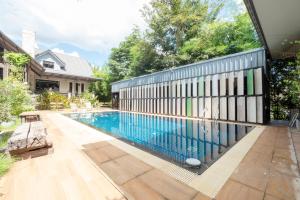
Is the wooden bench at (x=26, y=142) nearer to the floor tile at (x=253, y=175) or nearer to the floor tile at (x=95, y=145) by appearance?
the floor tile at (x=95, y=145)

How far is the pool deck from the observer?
6.32 feet

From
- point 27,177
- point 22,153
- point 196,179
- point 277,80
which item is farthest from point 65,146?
point 277,80

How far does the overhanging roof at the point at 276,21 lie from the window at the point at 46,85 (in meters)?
19.8

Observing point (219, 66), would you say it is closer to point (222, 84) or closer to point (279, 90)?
point (222, 84)

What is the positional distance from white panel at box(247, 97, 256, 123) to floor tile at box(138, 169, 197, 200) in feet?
21.6

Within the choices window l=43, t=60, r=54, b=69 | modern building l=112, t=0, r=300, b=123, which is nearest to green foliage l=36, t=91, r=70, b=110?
window l=43, t=60, r=54, b=69

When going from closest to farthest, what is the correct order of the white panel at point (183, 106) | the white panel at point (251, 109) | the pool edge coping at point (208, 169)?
the pool edge coping at point (208, 169)
the white panel at point (251, 109)
the white panel at point (183, 106)

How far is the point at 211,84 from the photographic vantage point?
8602 mm

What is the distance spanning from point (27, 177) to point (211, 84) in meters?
8.53

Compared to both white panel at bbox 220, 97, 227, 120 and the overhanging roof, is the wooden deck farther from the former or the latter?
white panel at bbox 220, 97, 227, 120

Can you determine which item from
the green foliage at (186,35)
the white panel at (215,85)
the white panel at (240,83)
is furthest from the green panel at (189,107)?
the green foliage at (186,35)

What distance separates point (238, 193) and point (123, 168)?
175 centimetres

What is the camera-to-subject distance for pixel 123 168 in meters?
2.65

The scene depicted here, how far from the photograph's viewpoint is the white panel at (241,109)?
24.2 ft
